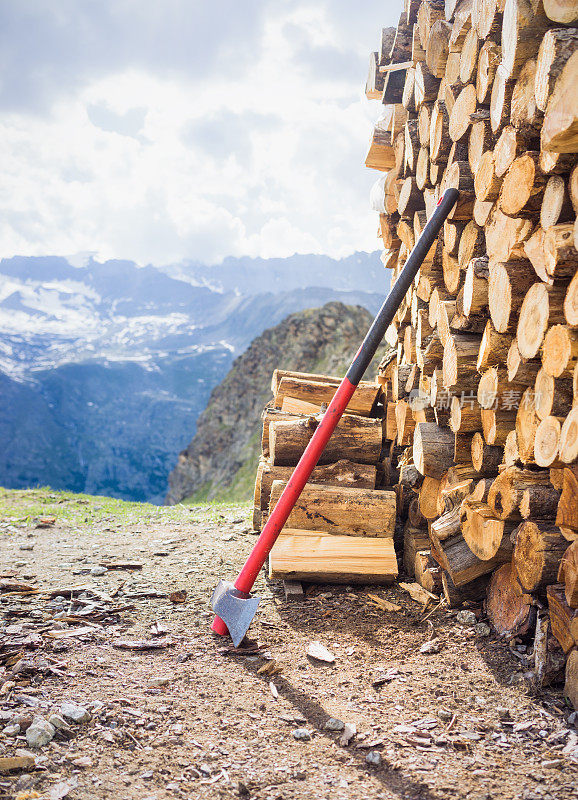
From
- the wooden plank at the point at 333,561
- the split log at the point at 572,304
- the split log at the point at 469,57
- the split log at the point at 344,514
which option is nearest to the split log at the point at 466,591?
the wooden plank at the point at 333,561

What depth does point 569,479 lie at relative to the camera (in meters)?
2.68

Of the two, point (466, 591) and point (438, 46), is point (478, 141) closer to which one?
point (438, 46)

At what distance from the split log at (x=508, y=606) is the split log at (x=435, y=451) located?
85 cm

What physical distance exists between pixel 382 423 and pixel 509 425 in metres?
2.31

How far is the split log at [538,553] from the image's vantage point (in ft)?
9.48

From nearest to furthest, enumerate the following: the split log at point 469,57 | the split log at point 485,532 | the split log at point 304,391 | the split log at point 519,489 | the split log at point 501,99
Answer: the split log at point 519,489 → the split log at point 501,99 → the split log at point 485,532 → the split log at point 469,57 → the split log at point 304,391

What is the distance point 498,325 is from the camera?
3312 mm

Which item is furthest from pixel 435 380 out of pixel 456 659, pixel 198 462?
pixel 198 462

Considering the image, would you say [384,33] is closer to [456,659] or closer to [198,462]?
[456,659]

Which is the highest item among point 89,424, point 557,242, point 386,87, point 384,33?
point 384,33

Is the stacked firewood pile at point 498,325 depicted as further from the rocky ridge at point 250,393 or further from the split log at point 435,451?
the rocky ridge at point 250,393

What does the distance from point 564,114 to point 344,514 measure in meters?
3.34

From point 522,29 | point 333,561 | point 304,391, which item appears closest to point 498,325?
point 522,29

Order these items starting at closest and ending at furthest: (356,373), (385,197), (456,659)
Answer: (456,659), (356,373), (385,197)
